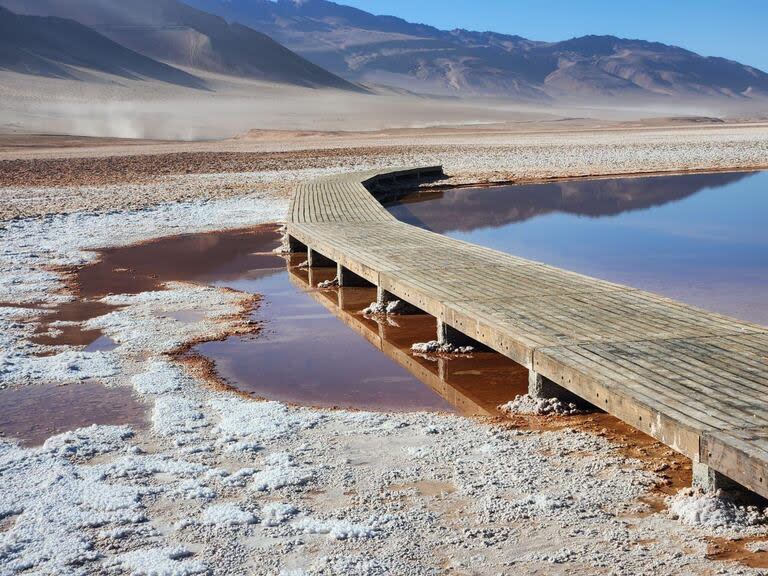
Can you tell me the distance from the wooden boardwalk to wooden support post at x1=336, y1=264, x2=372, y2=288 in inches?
1.0

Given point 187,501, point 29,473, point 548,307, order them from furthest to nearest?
point 548,307 < point 29,473 < point 187,501

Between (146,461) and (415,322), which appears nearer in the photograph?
(146,461)

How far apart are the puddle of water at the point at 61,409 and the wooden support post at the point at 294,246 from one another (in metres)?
5.68

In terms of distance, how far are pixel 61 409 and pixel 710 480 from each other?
3512 millimetres

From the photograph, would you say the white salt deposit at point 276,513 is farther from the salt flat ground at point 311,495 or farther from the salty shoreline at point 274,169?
the salty shoreline at point 274,169

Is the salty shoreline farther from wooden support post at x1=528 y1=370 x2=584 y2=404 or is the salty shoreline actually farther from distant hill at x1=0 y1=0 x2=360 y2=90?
distant hill at x1=0 y1=0 x2=360 y2=90

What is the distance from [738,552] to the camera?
3.81 metres

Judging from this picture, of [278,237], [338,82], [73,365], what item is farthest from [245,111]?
[73,365]

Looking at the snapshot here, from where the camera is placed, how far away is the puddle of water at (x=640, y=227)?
948 centimetres

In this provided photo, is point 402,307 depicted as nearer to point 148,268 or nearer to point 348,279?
point 348,279

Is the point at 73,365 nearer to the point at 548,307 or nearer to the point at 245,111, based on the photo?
the point at 548,307

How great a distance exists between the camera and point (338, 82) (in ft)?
495

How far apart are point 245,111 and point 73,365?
103m

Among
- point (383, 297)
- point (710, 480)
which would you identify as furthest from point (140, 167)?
point (710, 480)
